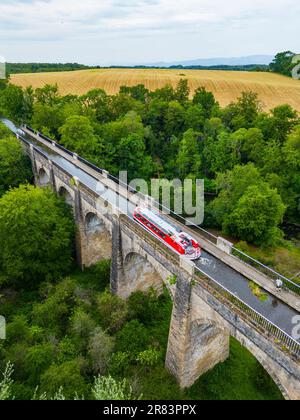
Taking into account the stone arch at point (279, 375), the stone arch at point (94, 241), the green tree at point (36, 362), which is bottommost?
the green tree at point (36, 362)

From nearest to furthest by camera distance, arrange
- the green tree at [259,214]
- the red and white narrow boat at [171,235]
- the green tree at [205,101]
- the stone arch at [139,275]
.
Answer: the red and white narrow boat at [171,235]
the stone arch at [139,275]
the green tree at [259,214]
the green tree at [205,101]

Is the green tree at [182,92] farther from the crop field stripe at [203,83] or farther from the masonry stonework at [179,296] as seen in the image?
the masonry stonework at [179,296]

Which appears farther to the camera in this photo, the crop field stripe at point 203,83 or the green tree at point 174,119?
the crop field stripe at point 203,83

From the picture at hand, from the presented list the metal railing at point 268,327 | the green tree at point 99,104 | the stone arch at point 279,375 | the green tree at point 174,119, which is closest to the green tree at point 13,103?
the green tree at point 99,104

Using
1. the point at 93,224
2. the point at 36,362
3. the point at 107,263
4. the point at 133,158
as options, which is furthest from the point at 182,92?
the point at 36,362

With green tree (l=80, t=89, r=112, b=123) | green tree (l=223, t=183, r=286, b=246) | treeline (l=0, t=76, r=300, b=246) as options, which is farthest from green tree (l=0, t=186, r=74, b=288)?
green tree (l=80, t=89, r=112, b=123)
